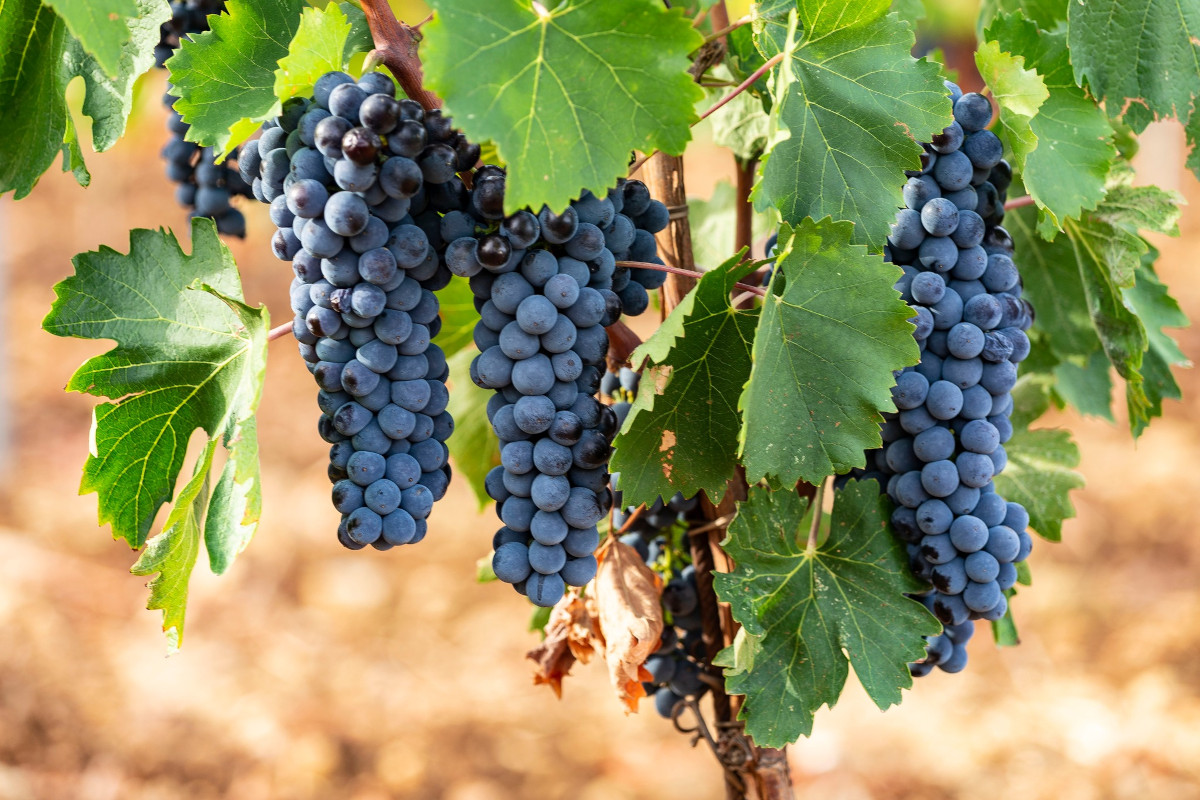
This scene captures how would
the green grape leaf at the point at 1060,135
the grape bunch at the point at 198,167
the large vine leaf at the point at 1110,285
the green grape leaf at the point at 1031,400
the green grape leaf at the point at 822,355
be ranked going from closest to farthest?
the green grape leaf at the point at 822,355 → the green grape leaf at the point at 1060,135 → the large vine leaf at the point at 1110,285 → the grape bunch at the point at 198,167 → the green grape leaf at the point at 1031,400

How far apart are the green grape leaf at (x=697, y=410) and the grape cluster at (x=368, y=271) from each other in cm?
17

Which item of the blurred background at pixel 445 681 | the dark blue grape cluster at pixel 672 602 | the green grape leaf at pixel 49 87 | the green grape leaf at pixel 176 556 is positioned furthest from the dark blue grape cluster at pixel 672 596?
the blurred background at pixel 445 681

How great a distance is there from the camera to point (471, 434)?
125cm

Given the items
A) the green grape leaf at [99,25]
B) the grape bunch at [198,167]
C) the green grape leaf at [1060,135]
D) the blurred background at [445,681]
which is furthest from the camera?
the blurred background at [445,681]

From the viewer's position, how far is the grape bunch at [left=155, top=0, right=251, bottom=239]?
1113mm

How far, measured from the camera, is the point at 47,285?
534 cm

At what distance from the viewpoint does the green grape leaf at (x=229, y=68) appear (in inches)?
31.8

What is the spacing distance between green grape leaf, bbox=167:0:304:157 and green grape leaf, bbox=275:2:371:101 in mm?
52

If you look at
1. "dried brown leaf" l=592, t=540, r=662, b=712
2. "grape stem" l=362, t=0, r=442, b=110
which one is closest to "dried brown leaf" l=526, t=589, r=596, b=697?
"dried brown leaf" l=592, t=540, r=662, b=712

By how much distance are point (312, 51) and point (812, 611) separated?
64 centimetres

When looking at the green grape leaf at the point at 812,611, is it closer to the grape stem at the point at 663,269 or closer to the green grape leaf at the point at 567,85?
the grape stem at the point at 663,269

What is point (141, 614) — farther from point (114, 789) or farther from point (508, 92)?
point (508, 92)

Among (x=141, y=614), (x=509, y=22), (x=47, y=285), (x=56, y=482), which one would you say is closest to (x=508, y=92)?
(x=509, y=22)

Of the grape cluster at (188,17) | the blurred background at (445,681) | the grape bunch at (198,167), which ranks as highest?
the grape cluster at (188,17)
